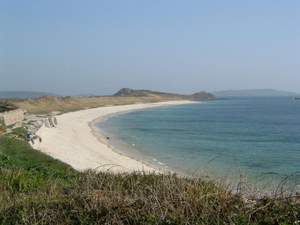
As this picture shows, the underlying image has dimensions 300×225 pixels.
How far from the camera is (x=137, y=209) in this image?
6727mm

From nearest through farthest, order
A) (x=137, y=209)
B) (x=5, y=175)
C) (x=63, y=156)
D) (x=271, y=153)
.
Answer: (x=137, y=209) → (x=5, y=175) → (x=63, y=156) → (x=271, y=153)

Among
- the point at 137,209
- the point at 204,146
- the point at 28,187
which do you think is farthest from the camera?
the point at 204,146

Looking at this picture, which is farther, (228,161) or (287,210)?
(228,161)

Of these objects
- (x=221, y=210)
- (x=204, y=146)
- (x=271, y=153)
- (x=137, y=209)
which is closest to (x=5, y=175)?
(x=137, y=209)

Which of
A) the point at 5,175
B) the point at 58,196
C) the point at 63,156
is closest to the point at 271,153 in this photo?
the point at 63,156

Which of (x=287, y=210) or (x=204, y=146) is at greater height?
(x=287, y=210)

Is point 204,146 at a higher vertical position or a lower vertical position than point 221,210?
lower

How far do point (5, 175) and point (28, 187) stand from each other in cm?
121

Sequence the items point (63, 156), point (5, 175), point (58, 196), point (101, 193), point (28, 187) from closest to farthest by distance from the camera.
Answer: point (101, 193), point (58, 196), point (28, 187), point (5, 175), point (63, 156)

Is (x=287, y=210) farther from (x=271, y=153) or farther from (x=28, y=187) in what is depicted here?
(x=271, y=153)

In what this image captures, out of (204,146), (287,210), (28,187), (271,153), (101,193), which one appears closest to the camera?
(287,210)

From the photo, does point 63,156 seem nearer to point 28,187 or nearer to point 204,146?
point 204,146

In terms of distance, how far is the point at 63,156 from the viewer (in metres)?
33.9

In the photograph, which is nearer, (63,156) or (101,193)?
(101,193)
